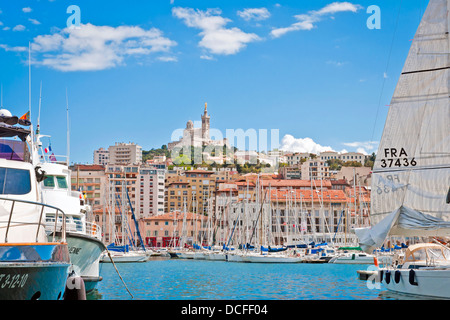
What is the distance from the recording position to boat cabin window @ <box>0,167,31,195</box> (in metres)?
15.3

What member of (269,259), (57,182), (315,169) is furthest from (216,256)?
(315,169)

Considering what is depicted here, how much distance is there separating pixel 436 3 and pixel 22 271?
60.2 ft

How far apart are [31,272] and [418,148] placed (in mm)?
15897

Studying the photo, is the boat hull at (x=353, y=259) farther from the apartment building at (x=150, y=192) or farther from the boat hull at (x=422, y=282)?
the apartment building at (x=150, y=192)

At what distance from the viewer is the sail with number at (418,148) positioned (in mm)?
21734

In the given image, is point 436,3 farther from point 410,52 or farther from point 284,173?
point 284,173

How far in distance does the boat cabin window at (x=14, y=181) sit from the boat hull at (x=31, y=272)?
3031 millimetres

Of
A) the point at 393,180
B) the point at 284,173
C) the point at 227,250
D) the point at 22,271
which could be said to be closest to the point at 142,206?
the point at 284,173

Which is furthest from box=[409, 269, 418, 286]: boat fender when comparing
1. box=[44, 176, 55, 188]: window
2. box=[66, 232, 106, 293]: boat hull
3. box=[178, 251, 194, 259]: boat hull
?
box=[178, 251, 194, 259]: boat hull

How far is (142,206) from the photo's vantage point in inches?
5930

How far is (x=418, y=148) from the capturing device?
74.6 feet

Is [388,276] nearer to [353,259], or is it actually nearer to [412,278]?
[412,278]

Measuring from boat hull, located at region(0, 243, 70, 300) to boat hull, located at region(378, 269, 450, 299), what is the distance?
13.5m

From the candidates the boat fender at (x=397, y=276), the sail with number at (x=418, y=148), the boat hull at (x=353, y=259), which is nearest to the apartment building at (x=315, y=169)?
the boat hull at (x=353, y=259)
